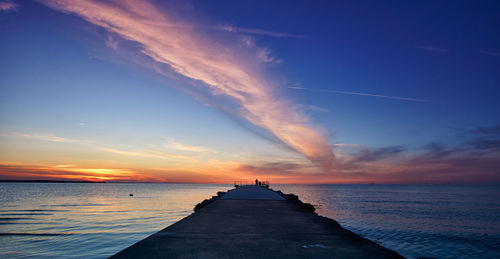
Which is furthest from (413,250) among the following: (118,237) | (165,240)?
(118,237)

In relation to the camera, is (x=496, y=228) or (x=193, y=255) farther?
(x=496, y=228)

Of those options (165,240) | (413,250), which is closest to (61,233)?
(165,240)

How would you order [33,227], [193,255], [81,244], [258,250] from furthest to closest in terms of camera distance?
[33,227], [81,244], [258,250], [193,255]

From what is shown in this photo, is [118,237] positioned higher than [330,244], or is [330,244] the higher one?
[330,244]

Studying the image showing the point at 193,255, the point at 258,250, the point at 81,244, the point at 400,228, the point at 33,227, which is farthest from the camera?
the point at 400,228

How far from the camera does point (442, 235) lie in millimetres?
19062

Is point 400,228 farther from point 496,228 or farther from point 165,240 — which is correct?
point 165,240

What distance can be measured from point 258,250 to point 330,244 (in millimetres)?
1873

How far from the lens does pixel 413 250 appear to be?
47.2ft

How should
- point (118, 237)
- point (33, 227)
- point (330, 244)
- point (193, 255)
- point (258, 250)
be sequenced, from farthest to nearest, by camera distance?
point (33, 227), point (118, 237), point (330, 244), point (258, 250), point (193, 255)

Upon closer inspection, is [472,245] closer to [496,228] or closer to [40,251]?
[496,228]

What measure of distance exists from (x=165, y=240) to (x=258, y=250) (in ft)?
8.00

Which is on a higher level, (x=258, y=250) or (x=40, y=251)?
(x=258, y=250)

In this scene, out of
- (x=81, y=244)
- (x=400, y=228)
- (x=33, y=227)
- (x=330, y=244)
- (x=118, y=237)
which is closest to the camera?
(x=330, y=244)
